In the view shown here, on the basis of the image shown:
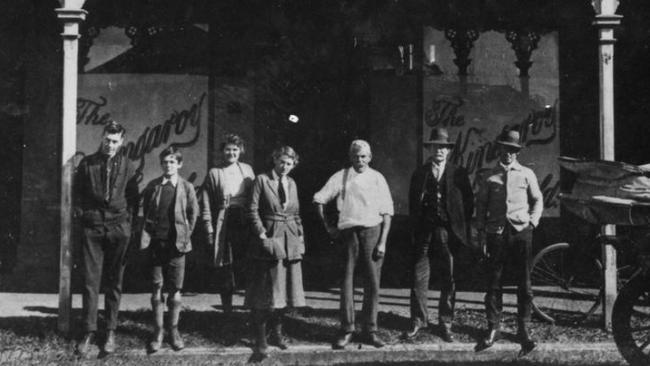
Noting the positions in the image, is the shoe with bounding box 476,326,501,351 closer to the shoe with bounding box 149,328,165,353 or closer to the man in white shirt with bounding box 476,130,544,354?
the man in white shirt with bounding box 476,130,544,354

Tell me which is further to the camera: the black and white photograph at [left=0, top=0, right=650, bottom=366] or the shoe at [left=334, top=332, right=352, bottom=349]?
the black and white photograph at [left=0, top=0, right=650, bottom=366]

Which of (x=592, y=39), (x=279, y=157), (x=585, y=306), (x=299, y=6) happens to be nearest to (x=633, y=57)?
(x=592, y=39)

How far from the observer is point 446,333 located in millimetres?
7250

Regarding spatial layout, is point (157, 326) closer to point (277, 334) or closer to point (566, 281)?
point (277, 334)

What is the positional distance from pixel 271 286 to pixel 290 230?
562 mm

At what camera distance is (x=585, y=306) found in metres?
8.47

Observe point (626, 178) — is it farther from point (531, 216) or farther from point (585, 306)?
point (585, 306)

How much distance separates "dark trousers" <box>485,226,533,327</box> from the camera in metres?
7.06

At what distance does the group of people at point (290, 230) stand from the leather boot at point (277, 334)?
0.01 m

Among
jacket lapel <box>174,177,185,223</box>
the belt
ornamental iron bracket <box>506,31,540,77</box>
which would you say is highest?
ornamental iron bracket <box>506,31,540,77</box>

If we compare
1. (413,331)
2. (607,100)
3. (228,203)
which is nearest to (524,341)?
(413,331)

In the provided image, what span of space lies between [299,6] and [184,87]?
2.04 meters

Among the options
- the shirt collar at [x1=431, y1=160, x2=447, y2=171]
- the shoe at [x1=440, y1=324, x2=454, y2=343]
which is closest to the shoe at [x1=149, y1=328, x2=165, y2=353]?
the shoe at [x1=440, y1=324, x2=454, y2=343]

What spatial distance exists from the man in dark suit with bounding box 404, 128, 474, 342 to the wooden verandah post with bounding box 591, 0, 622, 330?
5.12 feet
